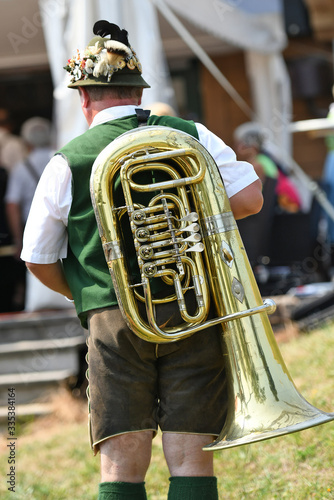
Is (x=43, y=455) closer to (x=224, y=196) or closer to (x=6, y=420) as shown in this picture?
(x=6, y=420)

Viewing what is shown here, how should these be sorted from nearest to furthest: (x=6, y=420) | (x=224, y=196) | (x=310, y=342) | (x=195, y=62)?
1. (x=224, y=196)
2. (x=310, y=342)
3. (x=6, y=420)
4. (x=195, y=62)

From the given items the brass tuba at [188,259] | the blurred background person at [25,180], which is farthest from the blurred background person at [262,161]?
the brass tuba at [188,259]

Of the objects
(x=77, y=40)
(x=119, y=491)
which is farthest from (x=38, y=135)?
(x=119, y=491)

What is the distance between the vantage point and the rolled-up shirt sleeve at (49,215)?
7.67ft

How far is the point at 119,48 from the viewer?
2.40 metres

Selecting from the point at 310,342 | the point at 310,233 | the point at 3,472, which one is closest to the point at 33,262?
the point at 3,472

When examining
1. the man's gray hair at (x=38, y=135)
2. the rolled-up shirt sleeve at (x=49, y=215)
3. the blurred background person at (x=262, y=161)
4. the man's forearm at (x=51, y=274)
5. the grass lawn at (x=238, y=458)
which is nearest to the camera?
the rolled-up shirt sleeve at (x=49, y=215)

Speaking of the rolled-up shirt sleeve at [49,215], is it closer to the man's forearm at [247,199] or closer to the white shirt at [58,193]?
the white shirt at [58,193]

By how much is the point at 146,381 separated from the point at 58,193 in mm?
638

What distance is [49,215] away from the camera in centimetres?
236

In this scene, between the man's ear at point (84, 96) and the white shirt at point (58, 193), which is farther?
the man's ear at point (84, 96)

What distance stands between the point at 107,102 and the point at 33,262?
563mm

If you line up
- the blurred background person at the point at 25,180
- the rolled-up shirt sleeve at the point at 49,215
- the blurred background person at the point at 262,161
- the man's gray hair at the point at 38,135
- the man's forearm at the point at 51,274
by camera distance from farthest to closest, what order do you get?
the man's gray hair at the point at 38,135 → the blurred background person at the point at 25,180 → the blurred background person at the point at 262,161 → the man's forearm at the point at 51,274 → the rolled-up shirt sleeve at the point at 49,215

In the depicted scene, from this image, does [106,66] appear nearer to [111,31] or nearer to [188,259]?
[111,31]
